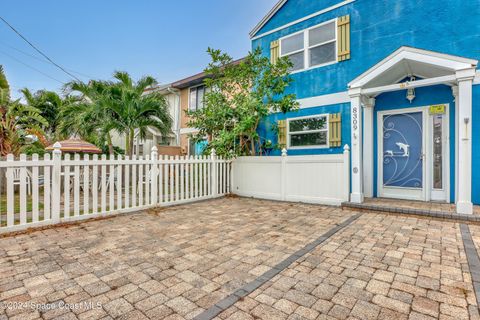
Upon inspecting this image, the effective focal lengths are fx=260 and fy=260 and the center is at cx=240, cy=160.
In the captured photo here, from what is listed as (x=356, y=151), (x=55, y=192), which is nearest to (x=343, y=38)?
(x=356, y=151)

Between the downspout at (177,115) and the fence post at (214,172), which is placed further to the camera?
the downspout at (177,115)

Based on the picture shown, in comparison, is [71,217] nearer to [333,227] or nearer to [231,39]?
[333,227]

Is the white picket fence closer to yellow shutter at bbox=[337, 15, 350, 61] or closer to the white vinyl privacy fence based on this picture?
the white vinyl privacy fence

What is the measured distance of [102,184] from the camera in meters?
4.95

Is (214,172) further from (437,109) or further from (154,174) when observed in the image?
(437,109)

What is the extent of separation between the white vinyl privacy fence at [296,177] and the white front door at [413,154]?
1443 mm

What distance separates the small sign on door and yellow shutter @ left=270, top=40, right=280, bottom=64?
4723 mm

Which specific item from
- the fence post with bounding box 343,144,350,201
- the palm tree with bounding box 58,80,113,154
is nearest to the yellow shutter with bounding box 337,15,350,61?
the fence post with bounding box 343,144,350,201

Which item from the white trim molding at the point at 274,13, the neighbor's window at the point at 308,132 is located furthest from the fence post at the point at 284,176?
the white trim molding at the point at 274,13

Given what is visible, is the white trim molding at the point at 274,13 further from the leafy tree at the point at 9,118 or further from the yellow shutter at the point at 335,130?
the leafy tree at the point at 9,118

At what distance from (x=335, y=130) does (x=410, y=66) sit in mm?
2291

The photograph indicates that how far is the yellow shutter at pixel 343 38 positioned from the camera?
7.30 meters

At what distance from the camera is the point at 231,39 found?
18.0 m

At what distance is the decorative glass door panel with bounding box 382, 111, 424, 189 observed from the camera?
6355mm
